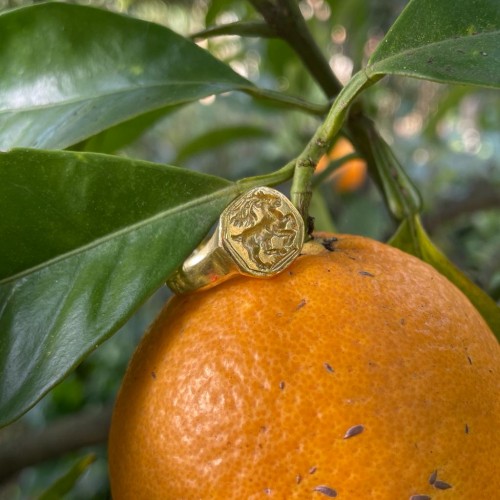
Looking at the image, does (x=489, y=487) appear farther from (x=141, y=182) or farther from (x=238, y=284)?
(x=141, y=182)

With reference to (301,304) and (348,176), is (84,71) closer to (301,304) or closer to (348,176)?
(301,304)

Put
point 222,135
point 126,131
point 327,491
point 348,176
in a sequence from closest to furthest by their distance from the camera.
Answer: point 327,491 < point 126,131 < point 222,135 < point 348,176

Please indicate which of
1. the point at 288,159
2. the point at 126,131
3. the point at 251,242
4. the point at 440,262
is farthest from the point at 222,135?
the point at 251,242

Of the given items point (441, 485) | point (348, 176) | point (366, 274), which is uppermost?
point (366, 274)

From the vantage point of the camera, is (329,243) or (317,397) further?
(329,243)

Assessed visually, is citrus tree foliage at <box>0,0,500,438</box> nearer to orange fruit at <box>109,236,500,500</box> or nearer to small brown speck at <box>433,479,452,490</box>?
orange fruit at <box>109,236,500,500</box>

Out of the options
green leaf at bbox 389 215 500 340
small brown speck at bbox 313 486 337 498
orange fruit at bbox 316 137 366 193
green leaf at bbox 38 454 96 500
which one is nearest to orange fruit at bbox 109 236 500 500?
small brown speck at bbox 313 486 337 498

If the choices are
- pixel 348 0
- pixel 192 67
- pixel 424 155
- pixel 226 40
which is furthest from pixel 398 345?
pixel 424 155
